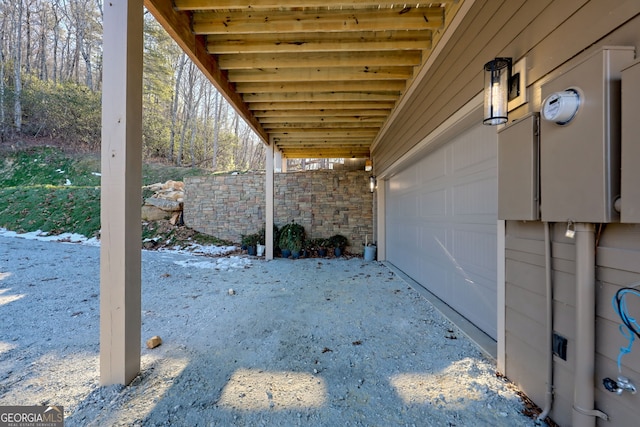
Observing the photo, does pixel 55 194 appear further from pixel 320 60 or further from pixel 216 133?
pixel 320 60

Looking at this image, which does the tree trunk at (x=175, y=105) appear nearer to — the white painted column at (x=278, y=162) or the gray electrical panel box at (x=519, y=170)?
the white painted column at (x=278, y=162)

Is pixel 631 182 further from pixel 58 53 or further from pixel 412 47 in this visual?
pixel 58 53

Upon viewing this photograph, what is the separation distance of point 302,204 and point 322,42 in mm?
4596

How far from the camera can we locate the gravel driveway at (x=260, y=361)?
1.41m

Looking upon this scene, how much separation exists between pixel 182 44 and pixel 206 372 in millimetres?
2775

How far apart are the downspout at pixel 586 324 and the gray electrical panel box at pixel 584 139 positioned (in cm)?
12

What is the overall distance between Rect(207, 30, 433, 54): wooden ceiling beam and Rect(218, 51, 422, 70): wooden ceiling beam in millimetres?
263

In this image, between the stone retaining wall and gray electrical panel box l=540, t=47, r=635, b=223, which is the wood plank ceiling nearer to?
gray electrical panel box l=540, t=47, r=635, b=223

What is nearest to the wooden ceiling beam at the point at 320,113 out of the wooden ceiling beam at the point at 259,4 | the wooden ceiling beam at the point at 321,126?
the wooden ceiling beam at the point at 321,126

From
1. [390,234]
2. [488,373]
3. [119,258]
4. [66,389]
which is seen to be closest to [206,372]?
[66,389]

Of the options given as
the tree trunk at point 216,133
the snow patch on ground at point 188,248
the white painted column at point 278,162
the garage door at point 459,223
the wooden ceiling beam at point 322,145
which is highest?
the tree trunk at point 216,133

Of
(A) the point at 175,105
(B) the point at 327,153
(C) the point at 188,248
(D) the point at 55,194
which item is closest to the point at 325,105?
(B) the point at 327,153

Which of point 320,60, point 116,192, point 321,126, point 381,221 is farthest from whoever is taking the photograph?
point 381,221

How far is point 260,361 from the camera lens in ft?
6.25
